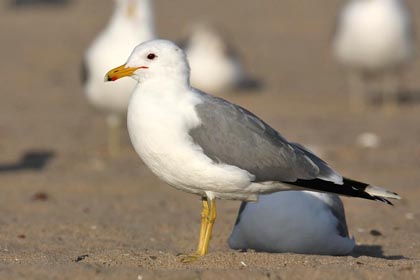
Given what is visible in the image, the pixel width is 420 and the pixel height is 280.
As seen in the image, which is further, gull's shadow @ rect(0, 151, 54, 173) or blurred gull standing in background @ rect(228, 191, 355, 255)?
gull's shadow @ rect(0, 151, 54, 173)

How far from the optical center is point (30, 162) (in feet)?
34.1

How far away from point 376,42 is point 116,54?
15.6ft

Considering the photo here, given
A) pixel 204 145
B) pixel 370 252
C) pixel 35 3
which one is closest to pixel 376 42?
pixel 370 252

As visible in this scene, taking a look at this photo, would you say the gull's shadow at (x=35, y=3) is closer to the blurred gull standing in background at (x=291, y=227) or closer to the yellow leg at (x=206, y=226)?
the blurred gull standing in background at (x=291, y=227)

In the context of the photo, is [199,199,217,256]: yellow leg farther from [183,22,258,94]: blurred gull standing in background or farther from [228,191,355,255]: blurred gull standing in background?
[183,22,258,94]: blurred gull standing in background

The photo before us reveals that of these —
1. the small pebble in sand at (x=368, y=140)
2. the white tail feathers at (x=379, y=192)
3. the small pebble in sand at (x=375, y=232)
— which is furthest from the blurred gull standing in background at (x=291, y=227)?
the small pebble in sand at (x=368, y=140)

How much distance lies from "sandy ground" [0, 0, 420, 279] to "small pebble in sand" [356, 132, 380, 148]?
0.09 meters

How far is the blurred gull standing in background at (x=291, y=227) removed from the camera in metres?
6.16

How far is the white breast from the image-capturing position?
211 inches

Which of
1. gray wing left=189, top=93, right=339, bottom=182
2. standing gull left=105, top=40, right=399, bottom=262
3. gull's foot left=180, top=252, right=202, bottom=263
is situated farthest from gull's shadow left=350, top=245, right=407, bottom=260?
gull's foot left=180, top=252, right=202, bottom=263

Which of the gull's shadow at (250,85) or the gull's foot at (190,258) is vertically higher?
the gull's foot at (190,258)

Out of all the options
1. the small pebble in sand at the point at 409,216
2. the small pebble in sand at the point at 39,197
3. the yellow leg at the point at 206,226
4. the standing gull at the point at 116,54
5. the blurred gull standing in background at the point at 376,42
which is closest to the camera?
the yellow leg at the point at 206,226

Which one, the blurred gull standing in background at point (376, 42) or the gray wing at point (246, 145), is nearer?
the gray wing at point (246, 145)

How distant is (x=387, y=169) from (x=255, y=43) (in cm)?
888
